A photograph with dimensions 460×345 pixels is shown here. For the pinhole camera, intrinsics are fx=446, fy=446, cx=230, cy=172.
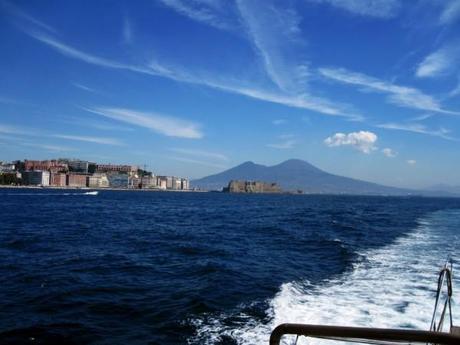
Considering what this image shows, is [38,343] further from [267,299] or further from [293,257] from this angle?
[293,257]

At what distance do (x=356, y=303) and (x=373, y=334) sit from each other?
A: 10945mm

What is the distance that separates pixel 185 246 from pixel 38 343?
15.1m

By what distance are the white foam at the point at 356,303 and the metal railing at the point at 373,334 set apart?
6662 millimetres

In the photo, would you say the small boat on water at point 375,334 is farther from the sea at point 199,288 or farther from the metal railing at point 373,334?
the sea at point 199,288

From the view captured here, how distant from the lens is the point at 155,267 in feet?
58.9

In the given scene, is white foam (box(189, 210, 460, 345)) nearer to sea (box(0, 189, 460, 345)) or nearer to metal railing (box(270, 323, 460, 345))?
sea (box(0, 189, 460, 345))

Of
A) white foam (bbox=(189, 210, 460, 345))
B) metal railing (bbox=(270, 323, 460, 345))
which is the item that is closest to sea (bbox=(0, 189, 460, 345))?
white foam (bbox=(189, 210, 460, 345))

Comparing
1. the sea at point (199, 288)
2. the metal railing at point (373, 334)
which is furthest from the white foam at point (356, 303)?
the metal railing at point (373, 334)

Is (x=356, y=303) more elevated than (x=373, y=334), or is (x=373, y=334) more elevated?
(x=373, y=334)

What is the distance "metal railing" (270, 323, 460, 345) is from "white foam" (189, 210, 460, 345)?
6.66 meters

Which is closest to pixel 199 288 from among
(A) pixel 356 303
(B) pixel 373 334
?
(A) pixel 356 303

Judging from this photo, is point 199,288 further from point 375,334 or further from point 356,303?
point 375,334

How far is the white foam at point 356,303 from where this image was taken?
34.6 ft

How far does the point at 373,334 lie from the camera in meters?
2.60
